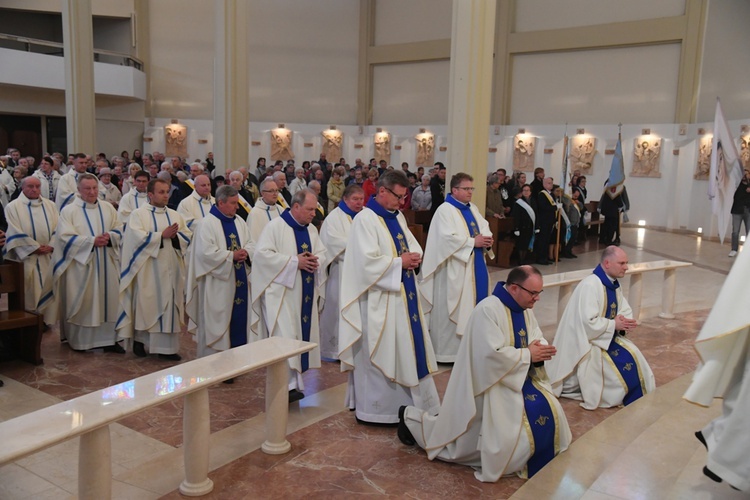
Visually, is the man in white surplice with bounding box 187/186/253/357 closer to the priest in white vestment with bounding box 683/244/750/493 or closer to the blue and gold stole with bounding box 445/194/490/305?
the blue and gold stole with bounding box 445/194/490/305

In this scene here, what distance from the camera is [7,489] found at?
411 centimetres

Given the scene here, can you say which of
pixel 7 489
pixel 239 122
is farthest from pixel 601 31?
pixel 7 489

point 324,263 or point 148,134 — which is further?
point 148,134

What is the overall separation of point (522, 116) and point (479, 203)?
1421 centimetres

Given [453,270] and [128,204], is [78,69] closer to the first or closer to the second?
[128,204]

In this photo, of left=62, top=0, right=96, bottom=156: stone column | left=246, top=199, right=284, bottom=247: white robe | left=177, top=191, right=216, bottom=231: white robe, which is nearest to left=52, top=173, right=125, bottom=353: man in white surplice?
left=177, top=191, right=216, bottom=231: white robe

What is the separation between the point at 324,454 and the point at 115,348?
3534mm

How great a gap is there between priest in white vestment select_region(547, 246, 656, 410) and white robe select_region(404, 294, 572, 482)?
145 cm

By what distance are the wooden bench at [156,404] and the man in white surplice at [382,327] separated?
608 millimetres

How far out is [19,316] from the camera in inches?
246

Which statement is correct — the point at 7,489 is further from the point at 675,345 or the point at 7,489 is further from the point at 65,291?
the point at 675,345

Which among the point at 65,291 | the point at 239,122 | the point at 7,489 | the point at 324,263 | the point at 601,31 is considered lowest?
the point at 7,489

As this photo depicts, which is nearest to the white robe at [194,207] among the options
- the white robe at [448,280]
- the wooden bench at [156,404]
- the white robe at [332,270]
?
the white robe at [332,270]

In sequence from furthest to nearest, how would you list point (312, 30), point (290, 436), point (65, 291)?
point (312, 30)
point (65, 291)
point (290, 436)
